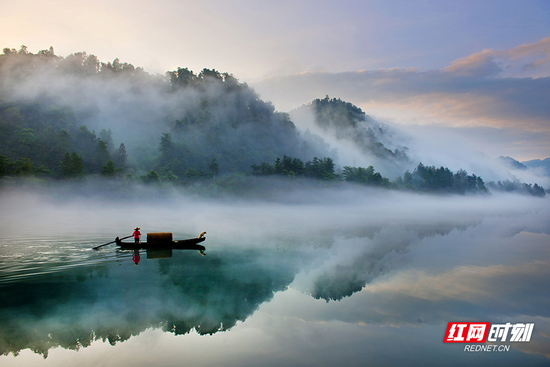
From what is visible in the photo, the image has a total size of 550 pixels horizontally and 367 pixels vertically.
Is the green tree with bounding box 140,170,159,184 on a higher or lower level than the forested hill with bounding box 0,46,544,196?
lower

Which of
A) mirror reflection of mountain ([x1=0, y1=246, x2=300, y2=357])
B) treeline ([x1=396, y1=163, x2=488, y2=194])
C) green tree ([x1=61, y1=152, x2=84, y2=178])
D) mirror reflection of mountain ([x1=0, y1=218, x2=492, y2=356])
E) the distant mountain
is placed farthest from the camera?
the distant mountain

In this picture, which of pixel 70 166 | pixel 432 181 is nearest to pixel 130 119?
pixel 70 166

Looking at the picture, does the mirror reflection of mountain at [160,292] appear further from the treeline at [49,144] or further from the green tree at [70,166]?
the treeline at [49,144]

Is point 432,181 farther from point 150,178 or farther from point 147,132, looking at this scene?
point 147,132

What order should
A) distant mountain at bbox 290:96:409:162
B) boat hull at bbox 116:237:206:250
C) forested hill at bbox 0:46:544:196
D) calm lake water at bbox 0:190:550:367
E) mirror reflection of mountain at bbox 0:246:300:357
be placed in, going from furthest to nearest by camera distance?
distant mountain at bbox 290:96:409:162 < forested hill at bbox 0:46:544:196 < boat hull at bbox 116:237:206:250 < mirror reflection of mountain at bbox 0:246:300:357 < calm lake water at bbox 0:190:550:367

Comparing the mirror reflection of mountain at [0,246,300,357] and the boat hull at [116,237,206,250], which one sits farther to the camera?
the boat hull at [116,237,206,250]

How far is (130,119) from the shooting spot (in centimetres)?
11994

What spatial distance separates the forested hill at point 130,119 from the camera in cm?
7931

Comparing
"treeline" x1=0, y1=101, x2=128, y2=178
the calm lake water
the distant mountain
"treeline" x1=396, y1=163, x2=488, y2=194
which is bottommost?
the calm lake water

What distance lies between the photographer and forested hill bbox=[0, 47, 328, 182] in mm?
79312

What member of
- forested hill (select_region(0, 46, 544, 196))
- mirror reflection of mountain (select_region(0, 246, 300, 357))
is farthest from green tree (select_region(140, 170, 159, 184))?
mirror reflection of mountain (select_region(0, 246, 300, 357))

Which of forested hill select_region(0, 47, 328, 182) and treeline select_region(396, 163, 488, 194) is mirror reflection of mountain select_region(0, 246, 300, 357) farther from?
treeline select_region(396, 163, 488, 194)

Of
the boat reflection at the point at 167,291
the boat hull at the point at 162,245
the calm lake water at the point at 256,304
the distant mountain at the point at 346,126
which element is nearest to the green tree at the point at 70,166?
the calm lake water at the point at 256,304

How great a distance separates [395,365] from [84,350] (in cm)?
896
